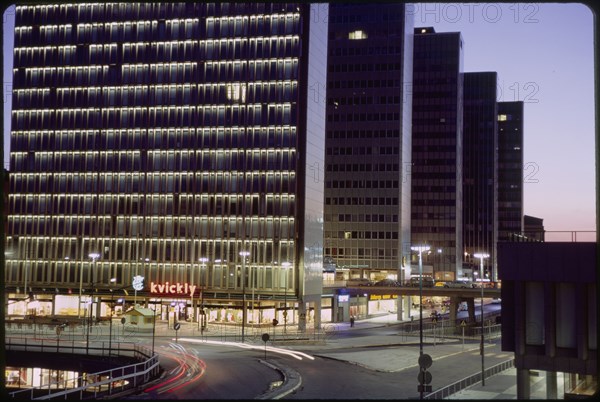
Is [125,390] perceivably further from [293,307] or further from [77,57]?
[77,57]

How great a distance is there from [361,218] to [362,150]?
14248mm

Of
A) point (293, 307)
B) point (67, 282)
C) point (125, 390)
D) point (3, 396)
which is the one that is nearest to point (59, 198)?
point (67, 282)

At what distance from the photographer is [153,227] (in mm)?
105188

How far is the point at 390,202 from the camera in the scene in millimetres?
143125

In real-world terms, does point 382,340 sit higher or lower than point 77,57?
Result: lower

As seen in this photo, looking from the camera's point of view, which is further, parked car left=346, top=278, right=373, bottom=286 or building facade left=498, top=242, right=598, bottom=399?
parked car left=346, top=278, right=373, bottom=286

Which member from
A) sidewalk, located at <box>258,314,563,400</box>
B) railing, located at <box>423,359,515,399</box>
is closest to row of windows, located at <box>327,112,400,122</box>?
sidewalk, located at <box>258,314,563,400</box>

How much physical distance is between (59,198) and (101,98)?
17.2m

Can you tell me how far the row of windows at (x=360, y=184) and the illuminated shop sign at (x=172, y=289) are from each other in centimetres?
5443

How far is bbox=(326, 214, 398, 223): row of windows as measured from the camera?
143125 mm

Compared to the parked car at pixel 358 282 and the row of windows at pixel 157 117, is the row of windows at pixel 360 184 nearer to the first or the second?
the parked car at pixel 358 282

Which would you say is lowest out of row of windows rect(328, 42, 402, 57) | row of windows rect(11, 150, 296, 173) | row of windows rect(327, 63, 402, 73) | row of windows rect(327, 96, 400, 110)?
row of windows rect(11, 150, 296, 173)

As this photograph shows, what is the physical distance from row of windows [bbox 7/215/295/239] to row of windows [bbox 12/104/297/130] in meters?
14.4

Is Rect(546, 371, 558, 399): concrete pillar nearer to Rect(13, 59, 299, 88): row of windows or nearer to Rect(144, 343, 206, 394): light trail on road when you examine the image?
Rect(144, 343, 206, 394): light trail on road
